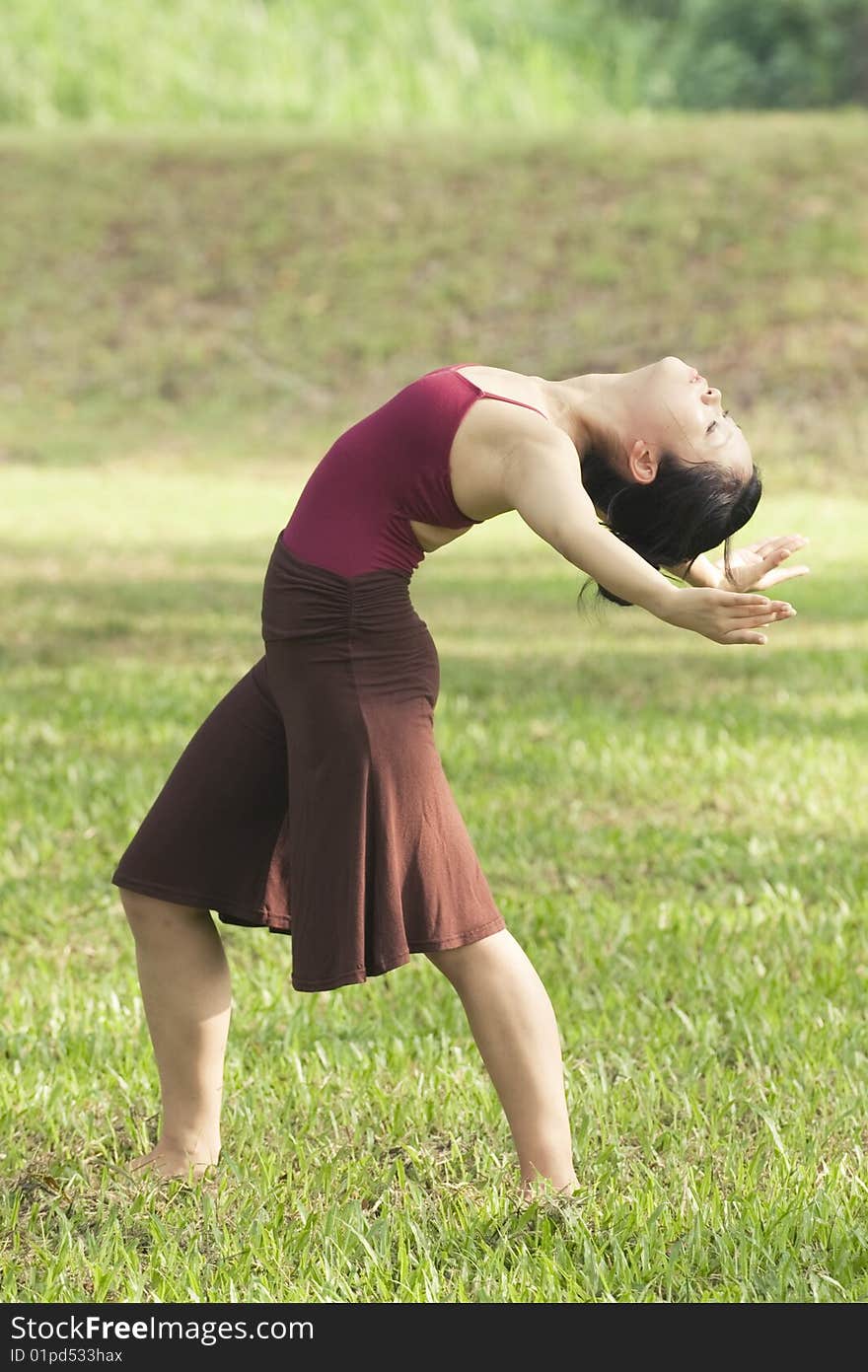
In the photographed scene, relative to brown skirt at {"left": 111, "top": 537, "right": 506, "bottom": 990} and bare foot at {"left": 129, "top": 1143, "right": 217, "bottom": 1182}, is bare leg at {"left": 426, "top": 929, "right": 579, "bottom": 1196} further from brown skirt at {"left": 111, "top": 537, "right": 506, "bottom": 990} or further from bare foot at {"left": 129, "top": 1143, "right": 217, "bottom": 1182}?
bare foot at {"left": 129, "top": 1143, "right": 217, "bottom": 1182}

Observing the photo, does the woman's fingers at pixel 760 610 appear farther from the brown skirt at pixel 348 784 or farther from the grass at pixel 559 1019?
the grass at pixel 559 1019

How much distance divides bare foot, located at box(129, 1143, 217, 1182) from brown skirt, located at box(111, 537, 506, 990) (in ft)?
1.47

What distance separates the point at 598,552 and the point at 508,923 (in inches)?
72.9

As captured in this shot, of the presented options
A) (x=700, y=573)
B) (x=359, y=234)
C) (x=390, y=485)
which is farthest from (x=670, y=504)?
(x=359, y=234)

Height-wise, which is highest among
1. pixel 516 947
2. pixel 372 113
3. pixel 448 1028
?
pixel 372 113

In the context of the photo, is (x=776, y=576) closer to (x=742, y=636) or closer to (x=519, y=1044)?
(x=742, y=636)

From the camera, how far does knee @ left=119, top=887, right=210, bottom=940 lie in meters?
2.79

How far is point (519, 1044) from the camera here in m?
2.69

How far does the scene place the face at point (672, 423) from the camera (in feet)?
8.44

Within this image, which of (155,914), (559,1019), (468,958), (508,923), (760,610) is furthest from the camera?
(508,923)
